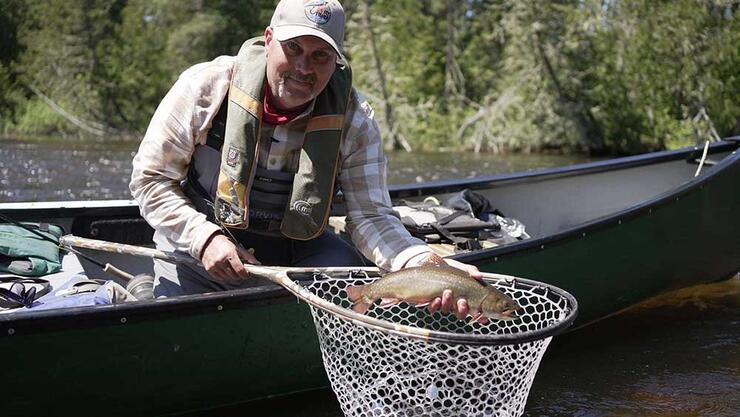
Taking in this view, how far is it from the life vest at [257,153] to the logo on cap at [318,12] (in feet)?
1.01

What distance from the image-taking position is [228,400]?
354 centimetres

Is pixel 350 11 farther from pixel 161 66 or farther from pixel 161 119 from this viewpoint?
pixel 161 119

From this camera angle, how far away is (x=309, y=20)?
2.87 meters

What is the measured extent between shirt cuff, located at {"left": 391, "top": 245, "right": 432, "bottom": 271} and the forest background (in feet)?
57.1

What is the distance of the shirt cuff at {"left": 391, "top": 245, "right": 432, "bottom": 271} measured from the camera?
3.17 m

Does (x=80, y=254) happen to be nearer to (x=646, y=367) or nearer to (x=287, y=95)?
(x=287, y=95)

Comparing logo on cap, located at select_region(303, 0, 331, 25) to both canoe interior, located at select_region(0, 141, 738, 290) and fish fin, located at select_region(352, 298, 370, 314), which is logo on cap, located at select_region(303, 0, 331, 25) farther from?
canoe interior, located at select_region(0, 141, 738, 290)

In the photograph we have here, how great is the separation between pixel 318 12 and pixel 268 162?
672 mm

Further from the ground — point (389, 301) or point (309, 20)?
point (309, 20)

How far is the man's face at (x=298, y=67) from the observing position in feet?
9.61

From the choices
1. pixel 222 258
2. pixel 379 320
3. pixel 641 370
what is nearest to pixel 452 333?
pixel 379 320

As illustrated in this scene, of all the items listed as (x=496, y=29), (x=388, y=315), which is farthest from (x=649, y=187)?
(x=496, y=29)

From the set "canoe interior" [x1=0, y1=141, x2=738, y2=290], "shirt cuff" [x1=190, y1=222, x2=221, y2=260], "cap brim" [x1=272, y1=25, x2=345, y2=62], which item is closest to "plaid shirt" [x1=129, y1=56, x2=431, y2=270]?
"shirt cuff" [x1=190, y1=222, x2=221, y2=260]

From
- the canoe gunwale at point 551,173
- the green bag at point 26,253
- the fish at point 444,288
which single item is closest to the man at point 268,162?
the fish at point 444,288
